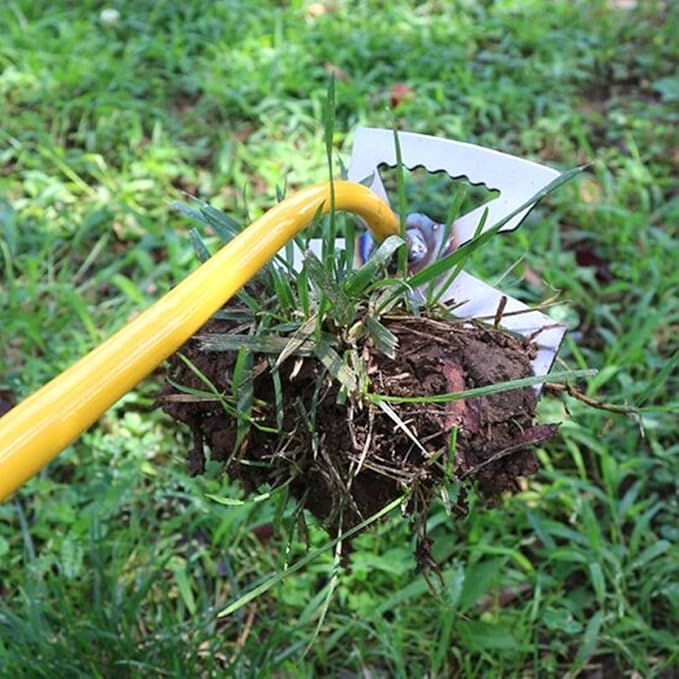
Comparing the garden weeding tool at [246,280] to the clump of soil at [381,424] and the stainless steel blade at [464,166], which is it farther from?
the clump of soil at [381,424]

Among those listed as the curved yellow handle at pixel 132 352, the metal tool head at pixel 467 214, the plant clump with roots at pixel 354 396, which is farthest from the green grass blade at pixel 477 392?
the curved yellow handle at pixel 132 352

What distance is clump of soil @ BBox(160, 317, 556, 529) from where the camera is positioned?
41.5 inches

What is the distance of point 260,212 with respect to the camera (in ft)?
7.75

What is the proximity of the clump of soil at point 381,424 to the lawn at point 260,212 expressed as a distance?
86 millimetres

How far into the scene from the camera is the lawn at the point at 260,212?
1.56m

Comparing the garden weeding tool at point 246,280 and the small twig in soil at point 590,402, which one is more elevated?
the garden weeding tool at point 246,280

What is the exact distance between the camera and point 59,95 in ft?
8.80

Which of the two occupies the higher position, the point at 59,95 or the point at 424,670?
the point at 59,95

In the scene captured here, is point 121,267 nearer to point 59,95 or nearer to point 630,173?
point 59,95

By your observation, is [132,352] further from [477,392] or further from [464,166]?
[464,166]

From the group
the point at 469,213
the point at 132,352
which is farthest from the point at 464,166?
the point at 132,352

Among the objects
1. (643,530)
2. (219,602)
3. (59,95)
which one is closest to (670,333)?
(643,530)

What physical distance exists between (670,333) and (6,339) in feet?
4.95

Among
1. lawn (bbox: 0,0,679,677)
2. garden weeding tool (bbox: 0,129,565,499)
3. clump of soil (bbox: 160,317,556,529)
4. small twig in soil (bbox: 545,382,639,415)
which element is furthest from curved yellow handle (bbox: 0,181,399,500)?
small twig in soil (bbox: 545,382,639,415)
